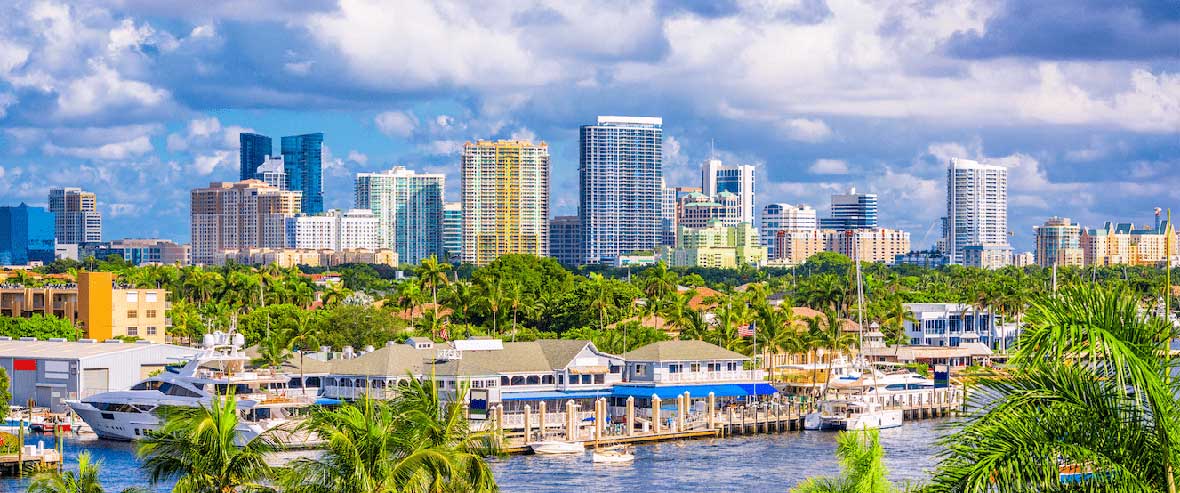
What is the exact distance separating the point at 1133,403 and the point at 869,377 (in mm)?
83151

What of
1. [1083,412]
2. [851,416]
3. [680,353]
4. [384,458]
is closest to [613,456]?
[680,353]

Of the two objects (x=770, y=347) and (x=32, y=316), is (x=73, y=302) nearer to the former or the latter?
(x=32, y=316)

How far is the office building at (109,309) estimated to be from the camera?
115562 millimetres

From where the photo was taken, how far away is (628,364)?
8662 centimetres

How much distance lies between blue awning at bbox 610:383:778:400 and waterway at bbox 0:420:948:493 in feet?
17.7

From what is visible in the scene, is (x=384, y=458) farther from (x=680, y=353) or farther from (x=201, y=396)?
(x=680, y=353)

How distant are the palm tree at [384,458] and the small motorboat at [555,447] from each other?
162 feet

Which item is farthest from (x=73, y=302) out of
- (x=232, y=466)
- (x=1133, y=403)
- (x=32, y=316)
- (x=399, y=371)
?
(x=1133, y=403)

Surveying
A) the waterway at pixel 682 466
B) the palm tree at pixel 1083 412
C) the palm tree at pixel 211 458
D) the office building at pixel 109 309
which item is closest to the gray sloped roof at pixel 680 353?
the waterway at pixel 682 466

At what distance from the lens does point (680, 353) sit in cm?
8662

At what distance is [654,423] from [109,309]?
53.9 meters

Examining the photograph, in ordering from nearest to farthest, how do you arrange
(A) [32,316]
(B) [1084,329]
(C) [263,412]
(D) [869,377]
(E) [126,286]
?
1. (B) [1084,329]
2. (C) [263,412]
3. (D) [869,377]
4. (A) [32,316]
5. (E) [126,286]

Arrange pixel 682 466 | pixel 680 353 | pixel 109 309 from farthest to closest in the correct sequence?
1. pixel 109 309
2. pixel 680 353
3. pixel 682 466

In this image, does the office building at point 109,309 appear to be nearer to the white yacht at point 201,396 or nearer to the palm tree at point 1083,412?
the white yacht at point 201,396
